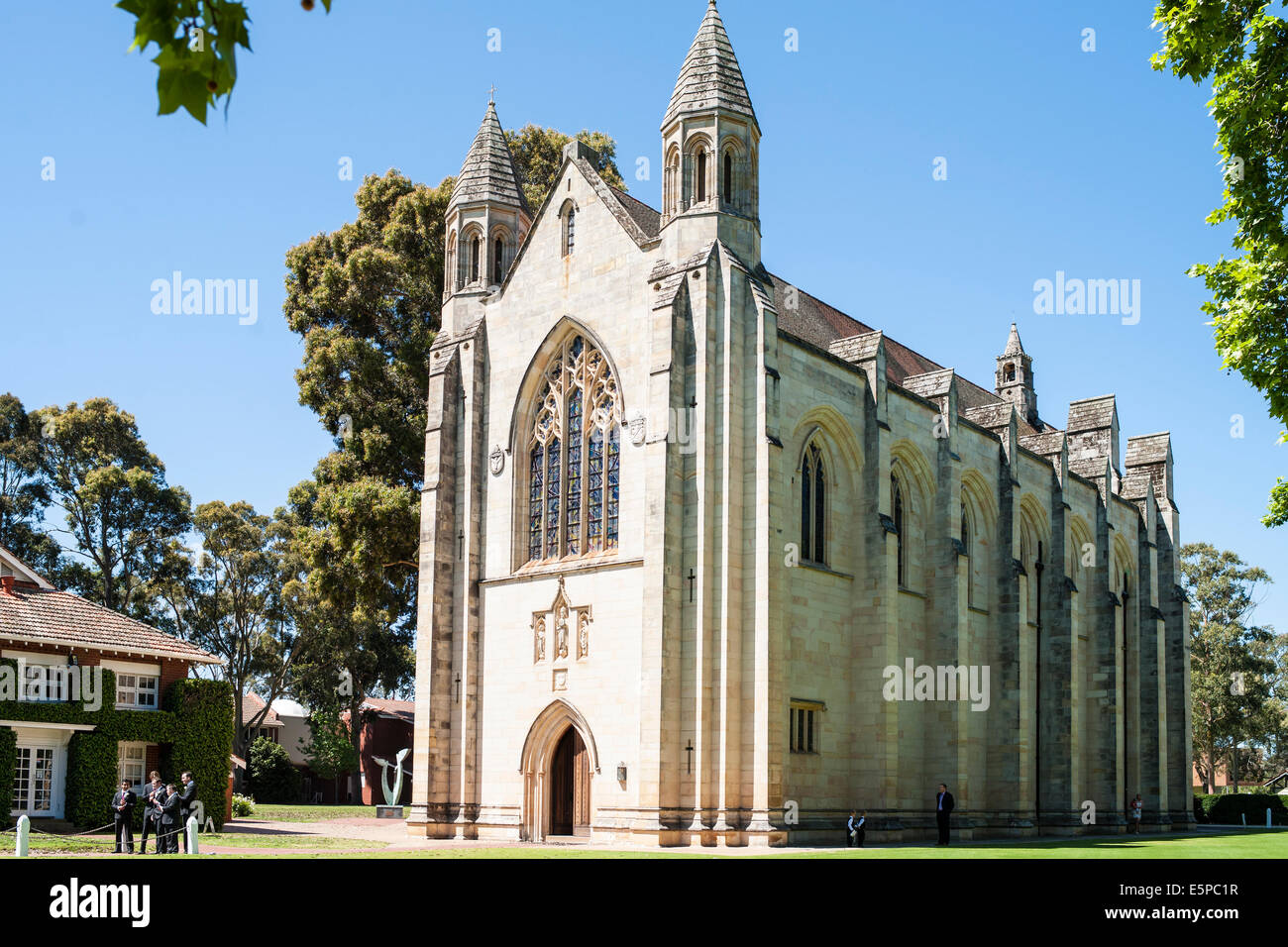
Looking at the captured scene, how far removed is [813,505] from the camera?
32.1 meters

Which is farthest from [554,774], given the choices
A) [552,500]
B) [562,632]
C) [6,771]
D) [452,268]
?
[452,268]

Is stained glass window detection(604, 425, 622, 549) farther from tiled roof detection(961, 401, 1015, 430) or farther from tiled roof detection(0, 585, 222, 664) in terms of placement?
tiled roof detection(0, 585, 222, 664)

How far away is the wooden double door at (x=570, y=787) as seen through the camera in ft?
101

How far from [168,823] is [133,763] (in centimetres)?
1375

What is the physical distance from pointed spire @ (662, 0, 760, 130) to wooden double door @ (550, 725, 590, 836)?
15907 mm

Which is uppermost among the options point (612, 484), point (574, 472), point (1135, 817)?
point (574, 472)

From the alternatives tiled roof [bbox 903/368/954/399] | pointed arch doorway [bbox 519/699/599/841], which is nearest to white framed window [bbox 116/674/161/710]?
pointed arch doorway [bbox 519/699/599/841]

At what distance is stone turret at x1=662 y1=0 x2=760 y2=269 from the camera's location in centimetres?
3052

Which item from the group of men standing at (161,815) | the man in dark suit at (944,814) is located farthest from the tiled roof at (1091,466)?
the group of men standing at (161,815)

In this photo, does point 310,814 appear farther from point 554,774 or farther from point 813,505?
point 813,505

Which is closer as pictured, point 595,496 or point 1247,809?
point 595,496

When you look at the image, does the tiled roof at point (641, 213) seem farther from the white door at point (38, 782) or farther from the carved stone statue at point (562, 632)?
the white door at point (38, 782)

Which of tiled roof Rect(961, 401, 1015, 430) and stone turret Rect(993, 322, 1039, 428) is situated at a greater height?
stone turret Rect(993, 322, 1039, 428)
